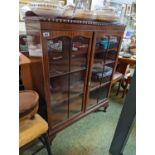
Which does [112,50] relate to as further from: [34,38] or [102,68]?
[34,38]

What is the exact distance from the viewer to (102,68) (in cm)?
184

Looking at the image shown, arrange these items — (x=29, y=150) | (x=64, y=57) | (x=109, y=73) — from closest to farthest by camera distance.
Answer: (x=64, y=57)
(x=29, y=150)
(x=109, y=73)

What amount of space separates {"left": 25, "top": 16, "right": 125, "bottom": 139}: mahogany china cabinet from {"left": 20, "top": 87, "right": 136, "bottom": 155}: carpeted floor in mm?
176

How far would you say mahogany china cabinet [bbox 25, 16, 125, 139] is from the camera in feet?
3.66

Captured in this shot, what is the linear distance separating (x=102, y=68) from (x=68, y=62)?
0.62m

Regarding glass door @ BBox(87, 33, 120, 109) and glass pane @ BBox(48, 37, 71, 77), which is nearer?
glass pane @ BBox(48, 37, 71, 77)

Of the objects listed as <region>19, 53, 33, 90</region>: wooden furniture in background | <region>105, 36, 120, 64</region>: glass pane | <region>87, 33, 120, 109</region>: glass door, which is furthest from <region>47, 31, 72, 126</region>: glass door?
<region>105, 36, 120, 64</region>: glass pane

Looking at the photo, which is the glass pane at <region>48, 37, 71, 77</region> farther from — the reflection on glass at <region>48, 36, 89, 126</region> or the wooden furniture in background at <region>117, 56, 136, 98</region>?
the wooden furniture in background at <region>117, 56, 136, 98</region>

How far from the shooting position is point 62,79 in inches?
57.0

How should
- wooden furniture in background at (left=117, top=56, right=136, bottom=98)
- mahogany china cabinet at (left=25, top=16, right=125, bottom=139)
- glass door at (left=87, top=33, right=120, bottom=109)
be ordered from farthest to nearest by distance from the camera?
wooden furniture in background at (left=117, top=56, right=136, bottom=98)
glass door at (left=87, top=33, right=120, bottom=109)
mahogany china cabinet at (left=25, top=16, right=125, bottom=139)
